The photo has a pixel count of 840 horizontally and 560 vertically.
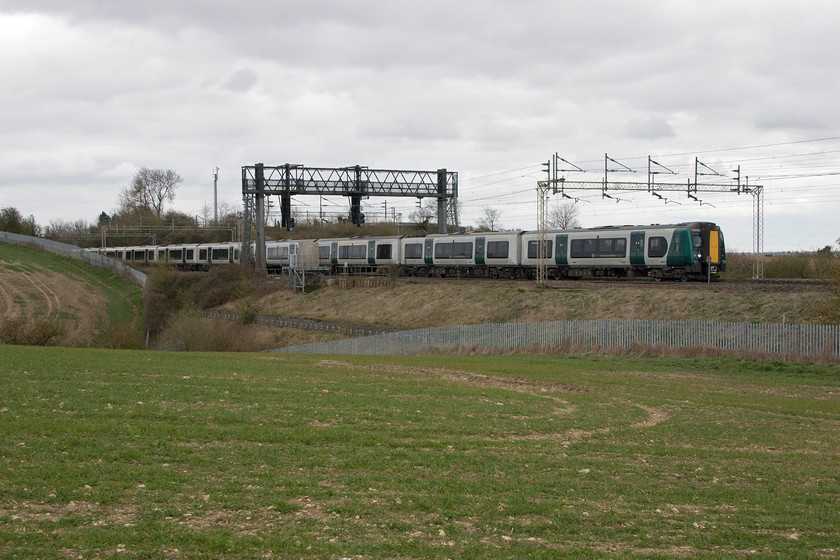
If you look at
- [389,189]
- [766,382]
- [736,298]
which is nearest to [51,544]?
[766,382]

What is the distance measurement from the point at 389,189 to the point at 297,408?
54.5 m

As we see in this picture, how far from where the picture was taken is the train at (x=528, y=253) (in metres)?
45.4

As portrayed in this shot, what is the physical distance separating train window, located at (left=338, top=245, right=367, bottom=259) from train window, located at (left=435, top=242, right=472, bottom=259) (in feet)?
33.8

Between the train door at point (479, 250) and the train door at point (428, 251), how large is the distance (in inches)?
216

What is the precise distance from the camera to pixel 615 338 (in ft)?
116

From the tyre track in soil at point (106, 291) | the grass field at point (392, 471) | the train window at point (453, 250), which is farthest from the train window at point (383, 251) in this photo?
the grass field at point (392, 471)

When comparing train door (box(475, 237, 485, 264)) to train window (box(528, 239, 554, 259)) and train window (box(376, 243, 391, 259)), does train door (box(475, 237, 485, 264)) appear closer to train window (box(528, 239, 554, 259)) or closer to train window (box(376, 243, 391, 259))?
train window (box(528, 239, 554, 259))

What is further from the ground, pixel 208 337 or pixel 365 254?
pixel 365 254

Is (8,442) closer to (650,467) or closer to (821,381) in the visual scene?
(650,467)

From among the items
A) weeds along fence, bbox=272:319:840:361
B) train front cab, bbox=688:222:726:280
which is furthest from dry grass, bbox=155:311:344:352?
train front cab, bbox=688:222:726:280

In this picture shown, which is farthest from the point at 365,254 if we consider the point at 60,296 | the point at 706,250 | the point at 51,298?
the point at 706,250

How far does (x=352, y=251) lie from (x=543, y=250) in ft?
85.6

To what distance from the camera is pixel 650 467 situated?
40.0 ft

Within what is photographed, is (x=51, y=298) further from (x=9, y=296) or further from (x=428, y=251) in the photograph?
(x=428, y=251)
